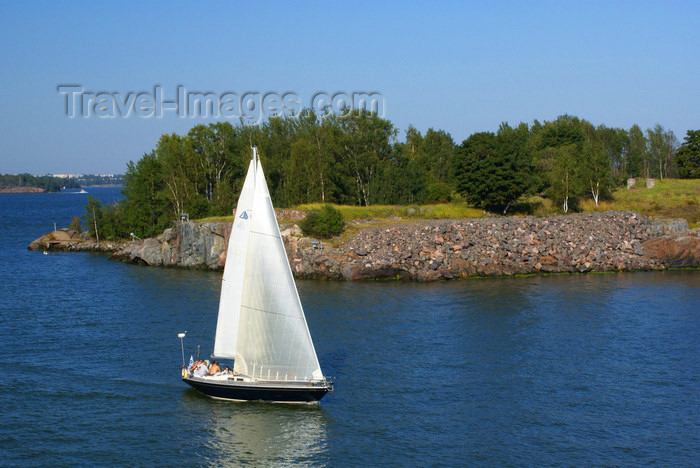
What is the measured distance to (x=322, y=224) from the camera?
2510 inches

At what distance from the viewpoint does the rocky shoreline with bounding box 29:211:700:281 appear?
2253 inches

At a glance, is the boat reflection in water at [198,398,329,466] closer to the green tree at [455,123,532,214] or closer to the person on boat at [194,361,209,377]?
the person on boat at [194,361,209,377]

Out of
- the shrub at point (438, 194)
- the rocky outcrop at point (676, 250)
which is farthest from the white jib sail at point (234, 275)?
the shrub at point (438, 194)

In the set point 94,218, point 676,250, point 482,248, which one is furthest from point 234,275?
point 94,218

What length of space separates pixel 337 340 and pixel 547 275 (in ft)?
88.7

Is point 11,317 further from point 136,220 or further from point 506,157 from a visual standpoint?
point 506,157

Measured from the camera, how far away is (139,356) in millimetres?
35281

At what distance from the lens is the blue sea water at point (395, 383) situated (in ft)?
80.6

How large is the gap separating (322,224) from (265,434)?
39.0m

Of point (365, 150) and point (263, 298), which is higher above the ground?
point (365, 150)

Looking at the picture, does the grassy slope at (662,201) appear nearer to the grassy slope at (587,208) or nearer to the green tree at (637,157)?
the grassy slope at (587,208)

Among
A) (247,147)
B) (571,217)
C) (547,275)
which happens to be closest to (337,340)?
(547,275)

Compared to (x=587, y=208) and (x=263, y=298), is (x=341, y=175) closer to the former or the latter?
(x=587, y=208)

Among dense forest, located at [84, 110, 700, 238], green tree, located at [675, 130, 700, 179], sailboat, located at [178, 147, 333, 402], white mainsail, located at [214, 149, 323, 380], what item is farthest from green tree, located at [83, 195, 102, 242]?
green tree, located at [675, 130, 700, 179]
